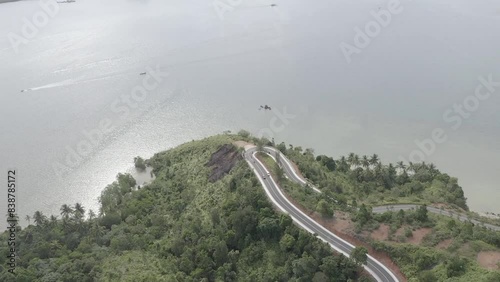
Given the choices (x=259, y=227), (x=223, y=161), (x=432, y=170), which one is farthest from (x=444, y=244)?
(x=223, y=161)

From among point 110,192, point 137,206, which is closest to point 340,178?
point 137,206

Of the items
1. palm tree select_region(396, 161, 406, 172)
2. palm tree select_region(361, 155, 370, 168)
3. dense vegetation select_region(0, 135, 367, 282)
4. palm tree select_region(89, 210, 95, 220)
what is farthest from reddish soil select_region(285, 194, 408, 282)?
palm tree select_region(89, 210, 95, 220)

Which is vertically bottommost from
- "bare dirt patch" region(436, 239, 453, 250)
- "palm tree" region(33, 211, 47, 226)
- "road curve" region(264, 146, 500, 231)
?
"bare dirt patch" region(436, 239, 453, 250)

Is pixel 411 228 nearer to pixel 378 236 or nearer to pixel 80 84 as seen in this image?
pixel 378 236

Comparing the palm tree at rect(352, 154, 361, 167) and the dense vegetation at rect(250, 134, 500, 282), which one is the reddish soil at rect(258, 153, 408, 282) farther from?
the palm tree at rect(352, 154, 361, 167)

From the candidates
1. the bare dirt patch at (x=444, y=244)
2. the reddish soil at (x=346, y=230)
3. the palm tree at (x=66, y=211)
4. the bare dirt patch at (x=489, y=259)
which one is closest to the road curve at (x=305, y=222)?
the reddish soil at (x=346, y=230)

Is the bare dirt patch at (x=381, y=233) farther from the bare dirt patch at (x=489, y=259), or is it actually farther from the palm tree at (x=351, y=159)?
the palm tree at (x=351, y=159)
